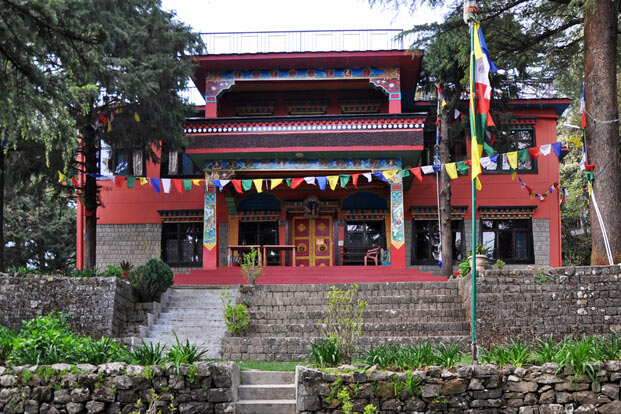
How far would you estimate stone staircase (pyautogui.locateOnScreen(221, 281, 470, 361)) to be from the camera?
14328mm

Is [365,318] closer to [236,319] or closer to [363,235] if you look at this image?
[236,319]

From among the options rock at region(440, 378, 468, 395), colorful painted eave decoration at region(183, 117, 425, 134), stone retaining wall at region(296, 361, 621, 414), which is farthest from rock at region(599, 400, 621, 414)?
colorful painted eave decoration at region(183, 117, 425, 134)

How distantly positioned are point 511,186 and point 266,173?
9.08 m

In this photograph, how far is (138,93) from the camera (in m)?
19.0

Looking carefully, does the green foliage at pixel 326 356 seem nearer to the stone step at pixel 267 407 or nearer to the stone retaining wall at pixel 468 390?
the stone retaining wall at pixel 468 390

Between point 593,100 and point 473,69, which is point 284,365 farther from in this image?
point 593,100

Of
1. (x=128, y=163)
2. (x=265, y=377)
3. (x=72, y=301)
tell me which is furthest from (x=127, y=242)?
(x=265, y=377)

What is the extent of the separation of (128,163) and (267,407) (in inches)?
701

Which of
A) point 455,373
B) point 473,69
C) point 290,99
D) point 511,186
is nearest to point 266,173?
point 290,99

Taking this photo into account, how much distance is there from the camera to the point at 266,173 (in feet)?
77.5

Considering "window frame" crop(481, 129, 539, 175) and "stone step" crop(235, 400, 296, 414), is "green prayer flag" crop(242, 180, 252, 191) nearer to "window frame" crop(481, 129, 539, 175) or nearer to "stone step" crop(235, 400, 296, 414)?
"window frame" crop(481, 129, 539, 175)

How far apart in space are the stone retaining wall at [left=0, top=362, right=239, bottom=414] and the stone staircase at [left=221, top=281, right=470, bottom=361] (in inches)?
180

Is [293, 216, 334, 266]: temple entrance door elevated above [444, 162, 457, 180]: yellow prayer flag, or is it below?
below

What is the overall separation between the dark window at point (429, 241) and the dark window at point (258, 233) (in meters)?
5.03
